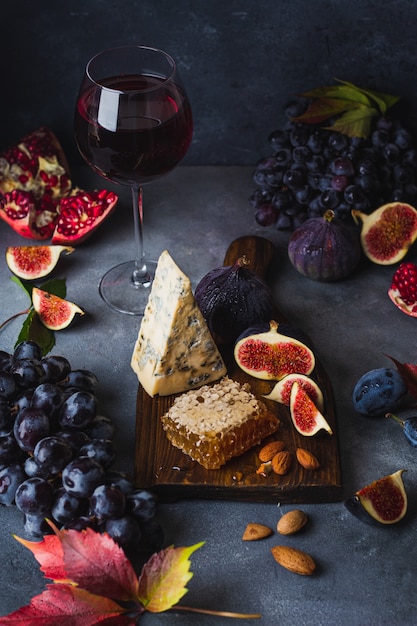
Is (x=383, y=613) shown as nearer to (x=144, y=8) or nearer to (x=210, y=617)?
(x=210, y=617)

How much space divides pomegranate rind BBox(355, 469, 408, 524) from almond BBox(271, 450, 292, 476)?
0.16 m

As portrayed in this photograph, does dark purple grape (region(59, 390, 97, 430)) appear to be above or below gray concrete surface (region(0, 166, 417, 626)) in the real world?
above

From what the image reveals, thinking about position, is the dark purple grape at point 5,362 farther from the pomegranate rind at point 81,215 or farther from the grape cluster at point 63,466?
the pomegranate rind at point 81,215

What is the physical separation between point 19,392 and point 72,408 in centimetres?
16

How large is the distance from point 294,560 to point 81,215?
1282mm

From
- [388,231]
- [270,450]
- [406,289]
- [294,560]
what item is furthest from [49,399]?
[388,231]

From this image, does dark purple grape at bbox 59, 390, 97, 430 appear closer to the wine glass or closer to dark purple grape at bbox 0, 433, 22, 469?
dark purple grape at bbox 0, 433, 22, 469

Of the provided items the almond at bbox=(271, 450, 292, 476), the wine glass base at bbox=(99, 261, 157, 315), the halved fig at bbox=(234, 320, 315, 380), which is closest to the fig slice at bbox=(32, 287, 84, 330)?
the wine glass base at bbox=(99, 261, 157, 315)

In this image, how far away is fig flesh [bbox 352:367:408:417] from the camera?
1900mm

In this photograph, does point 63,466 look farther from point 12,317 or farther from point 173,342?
point 12,317

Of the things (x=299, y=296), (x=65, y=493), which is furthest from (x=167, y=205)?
(x=65, y=493)

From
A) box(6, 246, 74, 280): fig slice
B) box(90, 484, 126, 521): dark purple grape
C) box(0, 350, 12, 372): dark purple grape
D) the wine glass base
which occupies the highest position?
box(90, 484, 126, 521): dark purple grape

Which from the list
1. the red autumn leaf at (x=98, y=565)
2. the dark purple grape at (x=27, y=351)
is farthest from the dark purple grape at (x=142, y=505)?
the dark purple grape at (x=27, y=351)

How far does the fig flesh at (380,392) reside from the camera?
1.90 m
